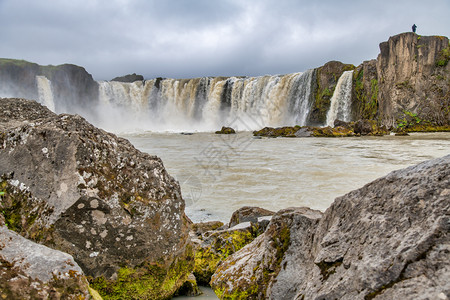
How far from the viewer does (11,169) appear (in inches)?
102

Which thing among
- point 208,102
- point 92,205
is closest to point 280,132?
point 208,102

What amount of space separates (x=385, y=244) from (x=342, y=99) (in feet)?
137

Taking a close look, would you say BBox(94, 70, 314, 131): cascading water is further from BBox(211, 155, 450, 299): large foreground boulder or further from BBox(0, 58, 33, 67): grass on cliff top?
BBox(211, 155, 450, 299): large foreground boulder

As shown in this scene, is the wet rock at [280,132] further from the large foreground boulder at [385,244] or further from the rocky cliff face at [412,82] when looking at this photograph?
the large foreground boulder at [385,244]

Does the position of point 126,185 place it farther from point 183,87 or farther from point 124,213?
point 183,87

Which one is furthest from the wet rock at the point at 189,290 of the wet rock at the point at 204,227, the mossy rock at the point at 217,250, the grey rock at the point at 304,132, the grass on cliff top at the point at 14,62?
the grass on cliff top at the point at 14,62

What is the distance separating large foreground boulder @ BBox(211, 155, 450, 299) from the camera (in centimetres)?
126

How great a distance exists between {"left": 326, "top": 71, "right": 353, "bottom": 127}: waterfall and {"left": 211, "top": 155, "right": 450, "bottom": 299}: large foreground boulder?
40358mm

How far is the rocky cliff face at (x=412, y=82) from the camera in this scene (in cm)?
3506

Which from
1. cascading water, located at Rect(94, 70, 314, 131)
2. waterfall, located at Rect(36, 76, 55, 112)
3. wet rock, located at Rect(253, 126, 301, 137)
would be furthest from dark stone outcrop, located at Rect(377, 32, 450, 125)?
waterfall, located at Rect(36, 76, 55, 112)

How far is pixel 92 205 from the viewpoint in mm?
2504

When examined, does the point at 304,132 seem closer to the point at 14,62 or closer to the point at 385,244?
the point at 385,244

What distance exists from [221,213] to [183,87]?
149 ft

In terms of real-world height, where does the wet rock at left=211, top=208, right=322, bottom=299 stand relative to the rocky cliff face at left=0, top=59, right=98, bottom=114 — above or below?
below
